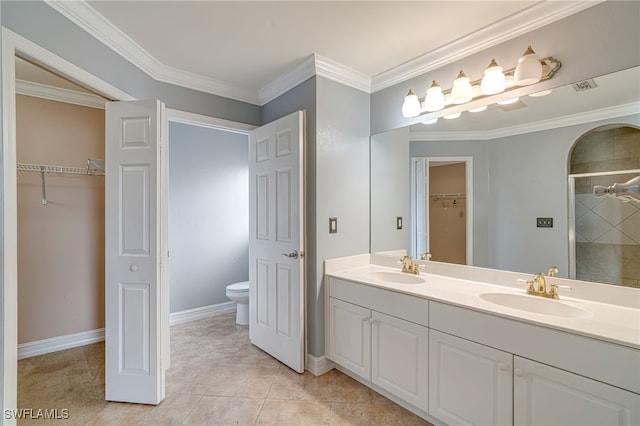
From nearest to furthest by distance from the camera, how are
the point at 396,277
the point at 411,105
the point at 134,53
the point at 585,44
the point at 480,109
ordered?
the point at 585,44, the point at 480,109, the point at 134,53, the point at 411,105, the point at 396,277

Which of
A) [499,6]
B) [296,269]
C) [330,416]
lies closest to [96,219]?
[296,269]

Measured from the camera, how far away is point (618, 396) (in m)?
1.09

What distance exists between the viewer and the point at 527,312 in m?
1.40

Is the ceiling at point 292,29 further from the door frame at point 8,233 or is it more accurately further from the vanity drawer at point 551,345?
the vanity drawer at point 551,345

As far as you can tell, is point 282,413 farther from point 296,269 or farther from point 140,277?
point 140,277

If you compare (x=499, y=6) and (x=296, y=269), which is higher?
(x=499, y=6)

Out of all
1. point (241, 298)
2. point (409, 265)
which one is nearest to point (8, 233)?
point (241, 298)

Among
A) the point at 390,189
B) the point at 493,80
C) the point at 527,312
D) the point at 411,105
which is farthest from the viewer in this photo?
the point at 390,189

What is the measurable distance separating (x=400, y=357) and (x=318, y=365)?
0.76m

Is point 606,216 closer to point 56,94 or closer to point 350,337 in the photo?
point 350,337

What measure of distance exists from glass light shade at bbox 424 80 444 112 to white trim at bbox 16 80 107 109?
2.86 m

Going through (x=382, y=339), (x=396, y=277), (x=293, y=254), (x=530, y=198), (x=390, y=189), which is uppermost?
(x=390, y=189)

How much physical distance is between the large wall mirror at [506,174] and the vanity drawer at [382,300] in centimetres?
57

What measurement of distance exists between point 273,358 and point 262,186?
1497 millimetres
